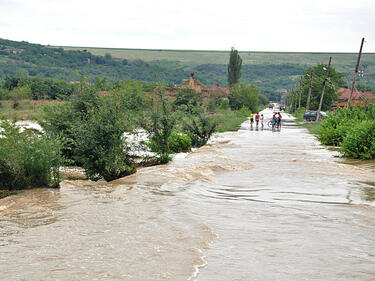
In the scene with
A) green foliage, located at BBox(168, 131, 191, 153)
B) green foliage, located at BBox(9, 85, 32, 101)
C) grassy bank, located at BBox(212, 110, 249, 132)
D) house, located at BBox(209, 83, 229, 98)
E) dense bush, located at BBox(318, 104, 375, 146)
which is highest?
dense bush, located at BBox(318, 104, 375, 146)

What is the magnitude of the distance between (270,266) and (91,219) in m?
3.84

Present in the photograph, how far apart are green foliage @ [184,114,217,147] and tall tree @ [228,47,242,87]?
7789cm

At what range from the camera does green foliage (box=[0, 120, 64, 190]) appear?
10617mm

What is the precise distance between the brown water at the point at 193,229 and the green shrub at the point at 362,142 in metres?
4.28

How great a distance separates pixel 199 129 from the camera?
24.5 m

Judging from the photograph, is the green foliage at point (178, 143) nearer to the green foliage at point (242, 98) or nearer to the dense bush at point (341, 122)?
the dense bush at point (341, 122)

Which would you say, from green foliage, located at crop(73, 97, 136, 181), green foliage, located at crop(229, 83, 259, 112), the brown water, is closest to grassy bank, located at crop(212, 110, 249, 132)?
green foliage, located at crop(229, 83, 259, 112)

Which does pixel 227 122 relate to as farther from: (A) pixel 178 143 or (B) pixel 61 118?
(B) pixel 61 118

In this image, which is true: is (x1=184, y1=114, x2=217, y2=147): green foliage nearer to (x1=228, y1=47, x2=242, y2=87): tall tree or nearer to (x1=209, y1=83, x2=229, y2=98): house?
(x1=209, y1=83, x2=229, y2=98): house

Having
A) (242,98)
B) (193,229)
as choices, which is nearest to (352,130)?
(193,229)

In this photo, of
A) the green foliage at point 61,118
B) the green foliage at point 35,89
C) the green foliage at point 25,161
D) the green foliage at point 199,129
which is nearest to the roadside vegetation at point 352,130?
the green foliage at point 199,129

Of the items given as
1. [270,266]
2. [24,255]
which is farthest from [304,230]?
[24,255]

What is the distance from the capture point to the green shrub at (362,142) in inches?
675

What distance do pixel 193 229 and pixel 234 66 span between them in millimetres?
96216
